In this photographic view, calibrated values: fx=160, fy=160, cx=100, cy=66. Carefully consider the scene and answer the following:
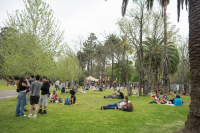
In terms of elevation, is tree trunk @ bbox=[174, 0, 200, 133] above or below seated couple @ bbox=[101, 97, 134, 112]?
above

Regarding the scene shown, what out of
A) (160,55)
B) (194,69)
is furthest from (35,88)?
(160,55)

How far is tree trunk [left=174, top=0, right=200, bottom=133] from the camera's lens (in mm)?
4805

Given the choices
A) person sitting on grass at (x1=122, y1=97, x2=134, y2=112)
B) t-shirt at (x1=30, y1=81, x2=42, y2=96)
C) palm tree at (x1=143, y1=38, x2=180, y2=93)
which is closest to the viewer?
t-shirt at (x1=30, y1=81, x2=42, y2=96)

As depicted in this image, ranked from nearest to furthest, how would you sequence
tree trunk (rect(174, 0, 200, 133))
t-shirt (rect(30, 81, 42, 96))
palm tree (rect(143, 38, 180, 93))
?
tree trunk (rect(174, 0, 200, 133)) < t-shirt (rect(30, 81, 42, 96)) < palm tree (rect(143, 38, 180, 93))

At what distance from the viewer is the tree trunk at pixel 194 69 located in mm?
4805

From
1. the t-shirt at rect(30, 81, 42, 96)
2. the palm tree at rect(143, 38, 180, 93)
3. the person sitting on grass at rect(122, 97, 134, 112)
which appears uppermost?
the palm tree at rect(143, 38, 180, 93)

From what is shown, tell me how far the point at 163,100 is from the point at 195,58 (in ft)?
29.3

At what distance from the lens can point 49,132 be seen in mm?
5195

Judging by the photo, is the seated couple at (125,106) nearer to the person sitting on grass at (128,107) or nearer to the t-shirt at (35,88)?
the person sitting on grass at (128,107)

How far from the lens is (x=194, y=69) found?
16.4 ft

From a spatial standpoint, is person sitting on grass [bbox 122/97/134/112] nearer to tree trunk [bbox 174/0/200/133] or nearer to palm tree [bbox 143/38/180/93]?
tree trunk [bbox 174/0/200/133]

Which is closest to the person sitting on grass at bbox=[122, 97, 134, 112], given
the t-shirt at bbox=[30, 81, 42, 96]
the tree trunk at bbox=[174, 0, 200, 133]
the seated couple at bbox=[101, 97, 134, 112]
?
the seated couple at bbox=[101, 97, 134, 112]

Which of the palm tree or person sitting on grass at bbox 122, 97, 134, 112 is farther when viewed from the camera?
the palm tree

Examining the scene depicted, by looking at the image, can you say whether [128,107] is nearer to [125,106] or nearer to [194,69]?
[125,106]
